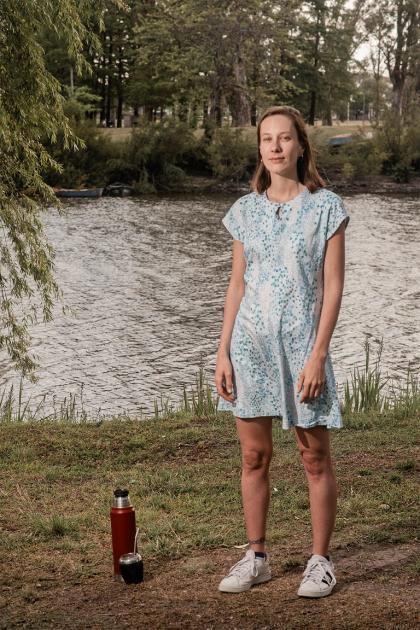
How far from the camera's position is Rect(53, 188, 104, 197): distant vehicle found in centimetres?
4316

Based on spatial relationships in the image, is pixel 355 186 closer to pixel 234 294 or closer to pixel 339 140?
pixel 339 140

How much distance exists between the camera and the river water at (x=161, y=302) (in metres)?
14.4

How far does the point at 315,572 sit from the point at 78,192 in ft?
131

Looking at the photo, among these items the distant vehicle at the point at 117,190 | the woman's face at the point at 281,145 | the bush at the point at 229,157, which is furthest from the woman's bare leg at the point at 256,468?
the bush at the point at 229,157

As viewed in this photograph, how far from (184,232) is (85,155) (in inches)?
641

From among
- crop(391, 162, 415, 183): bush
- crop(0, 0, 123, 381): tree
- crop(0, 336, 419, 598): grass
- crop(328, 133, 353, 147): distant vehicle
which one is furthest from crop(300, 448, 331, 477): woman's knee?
crop(328, 133, 353, 147): distant vehicle

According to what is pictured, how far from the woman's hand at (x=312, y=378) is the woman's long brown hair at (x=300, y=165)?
74 cm

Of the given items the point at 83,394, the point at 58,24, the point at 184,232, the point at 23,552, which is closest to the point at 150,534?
the point at 23,552

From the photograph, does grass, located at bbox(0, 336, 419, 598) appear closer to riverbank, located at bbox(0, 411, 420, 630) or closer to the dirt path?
riverbank, located at bbox(0, 411, 420, 630)

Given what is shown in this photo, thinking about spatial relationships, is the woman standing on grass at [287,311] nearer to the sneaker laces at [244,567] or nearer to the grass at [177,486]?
the sneaker laces at [244,567]

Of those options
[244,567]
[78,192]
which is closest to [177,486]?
[244,567]

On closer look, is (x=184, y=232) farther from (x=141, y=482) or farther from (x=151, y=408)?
(x=141, y=482)

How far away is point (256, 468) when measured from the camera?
435 cm

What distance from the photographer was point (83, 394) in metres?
13.4
